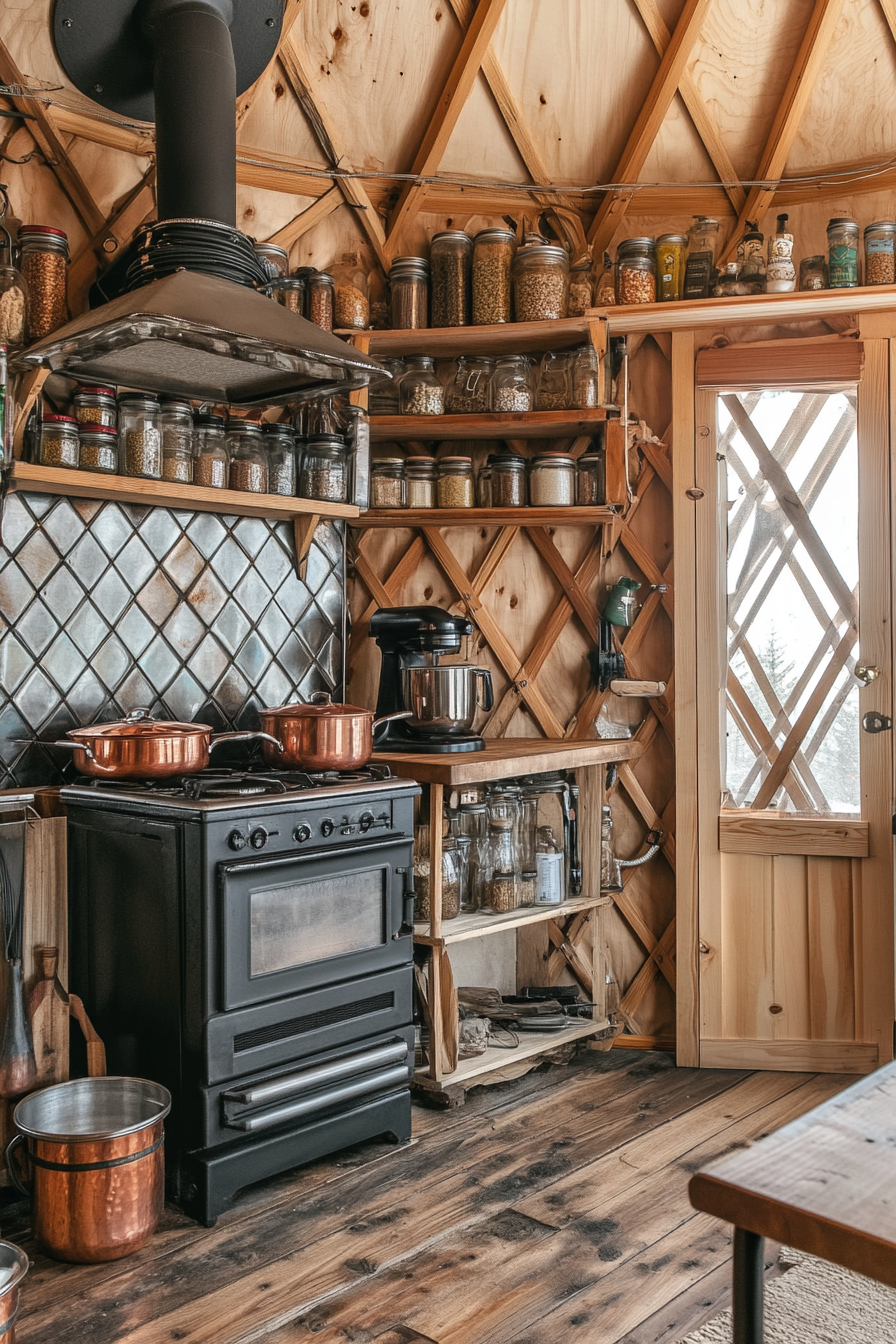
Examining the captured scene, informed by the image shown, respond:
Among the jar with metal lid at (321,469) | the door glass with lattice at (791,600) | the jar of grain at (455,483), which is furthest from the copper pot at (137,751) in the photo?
the door glass with lattice at (791,600)

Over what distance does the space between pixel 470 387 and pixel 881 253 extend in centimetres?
112

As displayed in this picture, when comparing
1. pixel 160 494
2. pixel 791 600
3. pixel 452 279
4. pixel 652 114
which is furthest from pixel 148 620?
pixel 652 114

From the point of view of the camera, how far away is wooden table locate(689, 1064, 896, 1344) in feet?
2.79

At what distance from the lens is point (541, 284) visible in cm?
287

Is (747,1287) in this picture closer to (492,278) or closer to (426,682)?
(426,682)

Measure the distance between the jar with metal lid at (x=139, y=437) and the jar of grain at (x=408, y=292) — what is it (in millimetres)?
812

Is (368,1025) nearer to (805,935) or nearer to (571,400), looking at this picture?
(805,935)

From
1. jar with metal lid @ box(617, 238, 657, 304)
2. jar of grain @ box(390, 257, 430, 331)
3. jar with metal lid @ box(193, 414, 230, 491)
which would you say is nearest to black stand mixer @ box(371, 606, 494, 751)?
jar with metal lid @ box(193, 414, 230, 491)

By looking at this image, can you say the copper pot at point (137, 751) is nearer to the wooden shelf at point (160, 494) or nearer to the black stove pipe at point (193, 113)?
the wooden shelf at point (160, 494)

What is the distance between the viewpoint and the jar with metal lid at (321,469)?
9.09 feet

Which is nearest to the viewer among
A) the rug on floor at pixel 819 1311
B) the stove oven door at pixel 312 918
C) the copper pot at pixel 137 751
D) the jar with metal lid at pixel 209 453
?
the rug on floor at pixel 819 1311

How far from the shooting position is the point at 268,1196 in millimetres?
2131

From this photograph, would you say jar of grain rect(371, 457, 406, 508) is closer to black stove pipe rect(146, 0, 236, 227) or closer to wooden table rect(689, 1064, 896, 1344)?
black stove pipe rect(146, 0, 236, 227)

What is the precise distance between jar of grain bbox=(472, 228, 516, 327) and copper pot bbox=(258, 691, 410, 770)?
1.20 m
